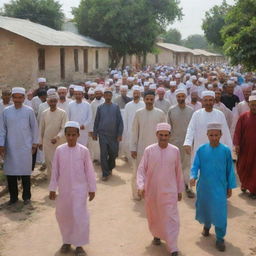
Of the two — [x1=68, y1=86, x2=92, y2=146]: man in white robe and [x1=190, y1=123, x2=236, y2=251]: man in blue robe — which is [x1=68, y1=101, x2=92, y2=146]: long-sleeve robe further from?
[x1=190, y1=123, x2=236, y2=251]: man in blue robe

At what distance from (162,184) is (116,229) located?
3.74 ft

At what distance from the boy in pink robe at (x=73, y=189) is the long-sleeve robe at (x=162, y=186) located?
0.63 meters

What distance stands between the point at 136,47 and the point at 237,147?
2561 cm

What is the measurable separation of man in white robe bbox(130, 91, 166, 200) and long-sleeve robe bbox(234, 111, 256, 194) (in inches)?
51.5

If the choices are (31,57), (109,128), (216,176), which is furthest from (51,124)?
(31,57)

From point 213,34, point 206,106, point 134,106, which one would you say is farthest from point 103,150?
point 213,34

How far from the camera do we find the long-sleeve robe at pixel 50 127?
7535 mm

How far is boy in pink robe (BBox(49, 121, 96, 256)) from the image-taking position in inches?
183

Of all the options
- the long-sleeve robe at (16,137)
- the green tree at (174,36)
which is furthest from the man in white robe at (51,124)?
the green tree at (174,36)

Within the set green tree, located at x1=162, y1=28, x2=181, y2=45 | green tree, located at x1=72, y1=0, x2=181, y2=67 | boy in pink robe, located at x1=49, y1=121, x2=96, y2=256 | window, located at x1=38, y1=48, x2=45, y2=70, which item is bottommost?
boy in pink robe, located at x1=49, y1=121, x2=96, y2=256

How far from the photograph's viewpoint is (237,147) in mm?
6898

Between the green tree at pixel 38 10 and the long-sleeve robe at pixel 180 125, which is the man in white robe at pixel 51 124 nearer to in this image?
the long-sleeve robe at pixel 180 125

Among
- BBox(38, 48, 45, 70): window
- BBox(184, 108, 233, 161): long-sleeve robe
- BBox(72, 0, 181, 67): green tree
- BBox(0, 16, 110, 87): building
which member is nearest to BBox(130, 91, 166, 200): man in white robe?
BBox(184, 108, 233, 161): long-sleeve robe

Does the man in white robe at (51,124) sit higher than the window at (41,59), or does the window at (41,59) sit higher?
the window at (41,59)
